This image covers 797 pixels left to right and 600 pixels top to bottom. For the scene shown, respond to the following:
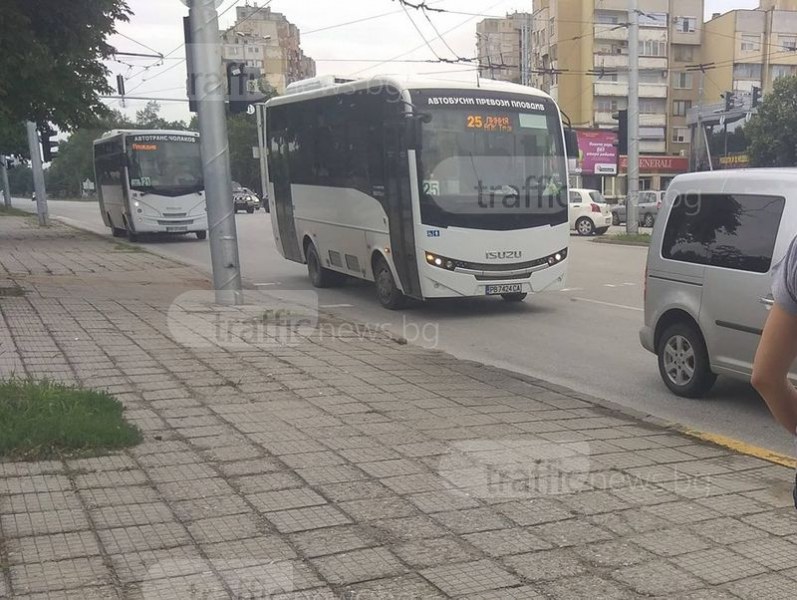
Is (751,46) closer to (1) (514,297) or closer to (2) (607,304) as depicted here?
(2) (607,304)

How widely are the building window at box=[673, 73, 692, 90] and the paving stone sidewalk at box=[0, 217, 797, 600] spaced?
2568 inches

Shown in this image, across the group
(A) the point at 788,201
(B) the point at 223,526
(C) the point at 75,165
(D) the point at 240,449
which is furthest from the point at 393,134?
(C) the point at 75,165

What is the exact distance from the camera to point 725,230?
6594 mm

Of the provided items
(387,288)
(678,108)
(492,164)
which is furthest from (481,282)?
(678,108)

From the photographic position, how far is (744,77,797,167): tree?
40969 millimetres

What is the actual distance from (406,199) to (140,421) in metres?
6.12

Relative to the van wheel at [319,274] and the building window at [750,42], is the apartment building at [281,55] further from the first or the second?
the van wheel at [319,274]

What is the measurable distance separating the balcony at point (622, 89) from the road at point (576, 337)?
49815 millimetres

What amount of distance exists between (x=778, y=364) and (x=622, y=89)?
2624 inches

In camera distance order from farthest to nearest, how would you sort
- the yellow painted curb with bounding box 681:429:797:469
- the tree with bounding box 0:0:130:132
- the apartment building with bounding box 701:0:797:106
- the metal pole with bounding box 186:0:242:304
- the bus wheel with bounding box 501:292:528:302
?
the apartment building with bounding box 701:0:797:106 < the bus wheel with bounding box 501:292:528:302 < the tree with bounding box 0:0:130:132 < the metal pole with bounding box 186:0:242:304 < the yellow painted curb with bounding box 681:429:797:469

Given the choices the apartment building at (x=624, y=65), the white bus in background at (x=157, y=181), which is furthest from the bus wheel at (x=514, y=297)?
the apartment building at (x=624, y=65)

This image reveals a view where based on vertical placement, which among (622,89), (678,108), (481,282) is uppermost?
(622,89)

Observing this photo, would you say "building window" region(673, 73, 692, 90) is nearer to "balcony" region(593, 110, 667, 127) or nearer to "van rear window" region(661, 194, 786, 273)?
"balcony" region(593, 110, 667, 127)

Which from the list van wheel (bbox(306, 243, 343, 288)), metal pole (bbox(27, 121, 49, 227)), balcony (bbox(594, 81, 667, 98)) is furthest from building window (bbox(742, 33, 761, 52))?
van wheel (bbox(306, 243, 343, 288))
